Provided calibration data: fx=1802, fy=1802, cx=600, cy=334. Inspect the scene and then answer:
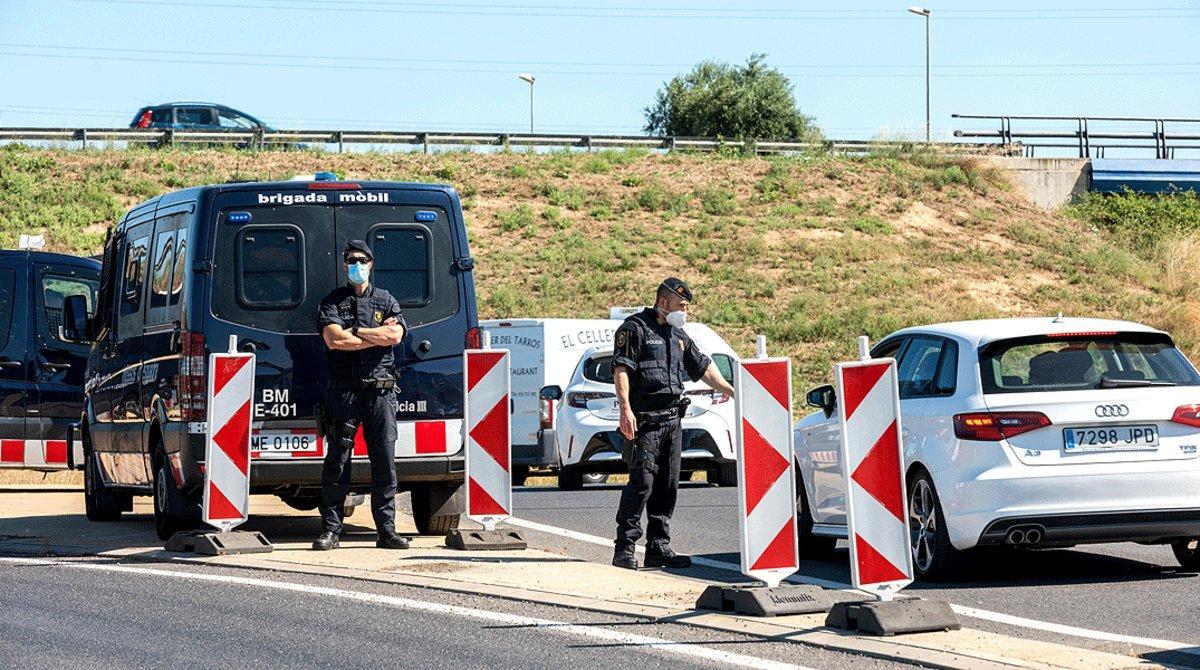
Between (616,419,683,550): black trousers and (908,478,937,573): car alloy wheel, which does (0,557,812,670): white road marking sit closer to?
(616,419,683,550): black trousers

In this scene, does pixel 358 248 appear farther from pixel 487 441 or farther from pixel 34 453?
pixel 34 453

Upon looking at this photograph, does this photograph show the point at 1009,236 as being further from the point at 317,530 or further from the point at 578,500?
the point at 317,530

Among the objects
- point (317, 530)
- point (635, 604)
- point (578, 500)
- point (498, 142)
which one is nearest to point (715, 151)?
point (498, 142)

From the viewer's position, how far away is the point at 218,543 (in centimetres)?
1184

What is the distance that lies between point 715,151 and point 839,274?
10.8 m

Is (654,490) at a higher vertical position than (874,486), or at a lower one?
lower

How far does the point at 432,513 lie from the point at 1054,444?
16.2 ft

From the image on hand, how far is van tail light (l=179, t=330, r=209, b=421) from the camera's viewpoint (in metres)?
12.2

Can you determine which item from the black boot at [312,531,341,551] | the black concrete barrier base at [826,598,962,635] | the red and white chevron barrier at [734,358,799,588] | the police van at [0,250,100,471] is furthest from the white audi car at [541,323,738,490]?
the black concrete barrier base at [826,598,962,635]

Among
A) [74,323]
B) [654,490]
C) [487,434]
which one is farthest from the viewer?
[74,323]

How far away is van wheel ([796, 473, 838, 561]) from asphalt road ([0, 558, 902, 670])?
3.50 metres

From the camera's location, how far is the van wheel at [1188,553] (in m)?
11.3

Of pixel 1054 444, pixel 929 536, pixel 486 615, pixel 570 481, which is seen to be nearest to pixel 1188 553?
pixel 1054 444

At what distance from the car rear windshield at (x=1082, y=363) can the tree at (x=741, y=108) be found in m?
76.1
